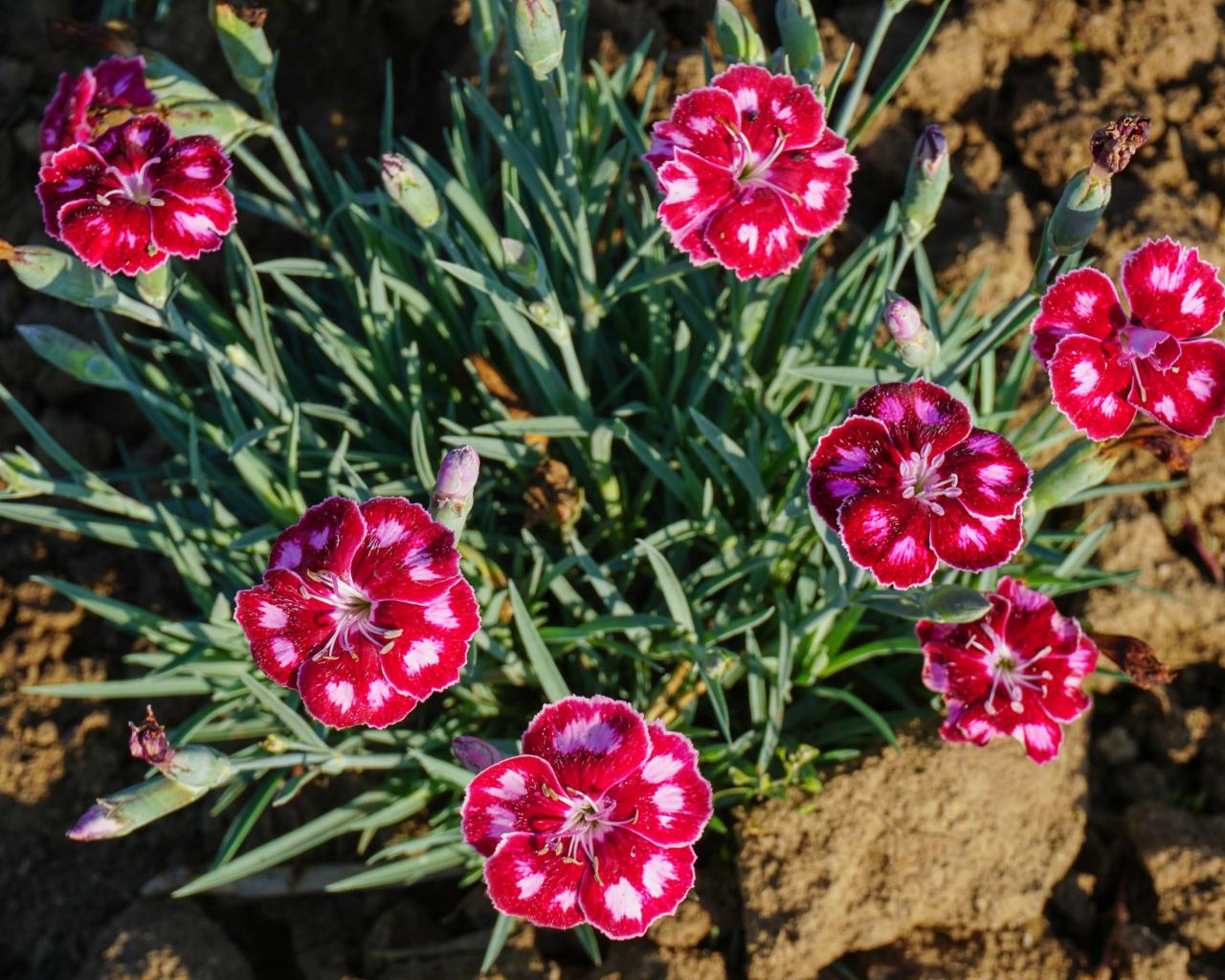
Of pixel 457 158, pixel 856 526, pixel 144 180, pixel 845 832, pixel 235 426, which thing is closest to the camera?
pixel 856 526

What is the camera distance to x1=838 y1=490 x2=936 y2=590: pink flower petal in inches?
68.2

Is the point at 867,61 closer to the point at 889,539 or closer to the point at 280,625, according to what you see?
the point at 889,539

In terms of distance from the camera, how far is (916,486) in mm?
1825

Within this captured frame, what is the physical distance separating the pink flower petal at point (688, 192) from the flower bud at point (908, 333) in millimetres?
382

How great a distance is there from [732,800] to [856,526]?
1039 millimetres

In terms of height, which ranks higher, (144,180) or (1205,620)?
(144,180)

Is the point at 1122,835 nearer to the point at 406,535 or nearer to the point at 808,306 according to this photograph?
the point at 808,306

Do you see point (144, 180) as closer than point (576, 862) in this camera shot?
No

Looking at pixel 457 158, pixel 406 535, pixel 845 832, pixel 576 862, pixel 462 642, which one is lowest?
pixel 845 832

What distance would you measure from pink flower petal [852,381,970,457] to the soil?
35.9 inches

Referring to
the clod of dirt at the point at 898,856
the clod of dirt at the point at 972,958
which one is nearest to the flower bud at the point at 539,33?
the clod of dirt at the point at 898,856

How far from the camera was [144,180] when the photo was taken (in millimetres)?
2174

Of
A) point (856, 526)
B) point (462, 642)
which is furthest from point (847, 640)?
point (462, 642)

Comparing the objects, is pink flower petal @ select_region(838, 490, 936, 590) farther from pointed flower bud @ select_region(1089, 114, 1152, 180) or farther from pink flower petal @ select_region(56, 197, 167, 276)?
pink flower petal @ select_region(56, 197, 167, 276)
